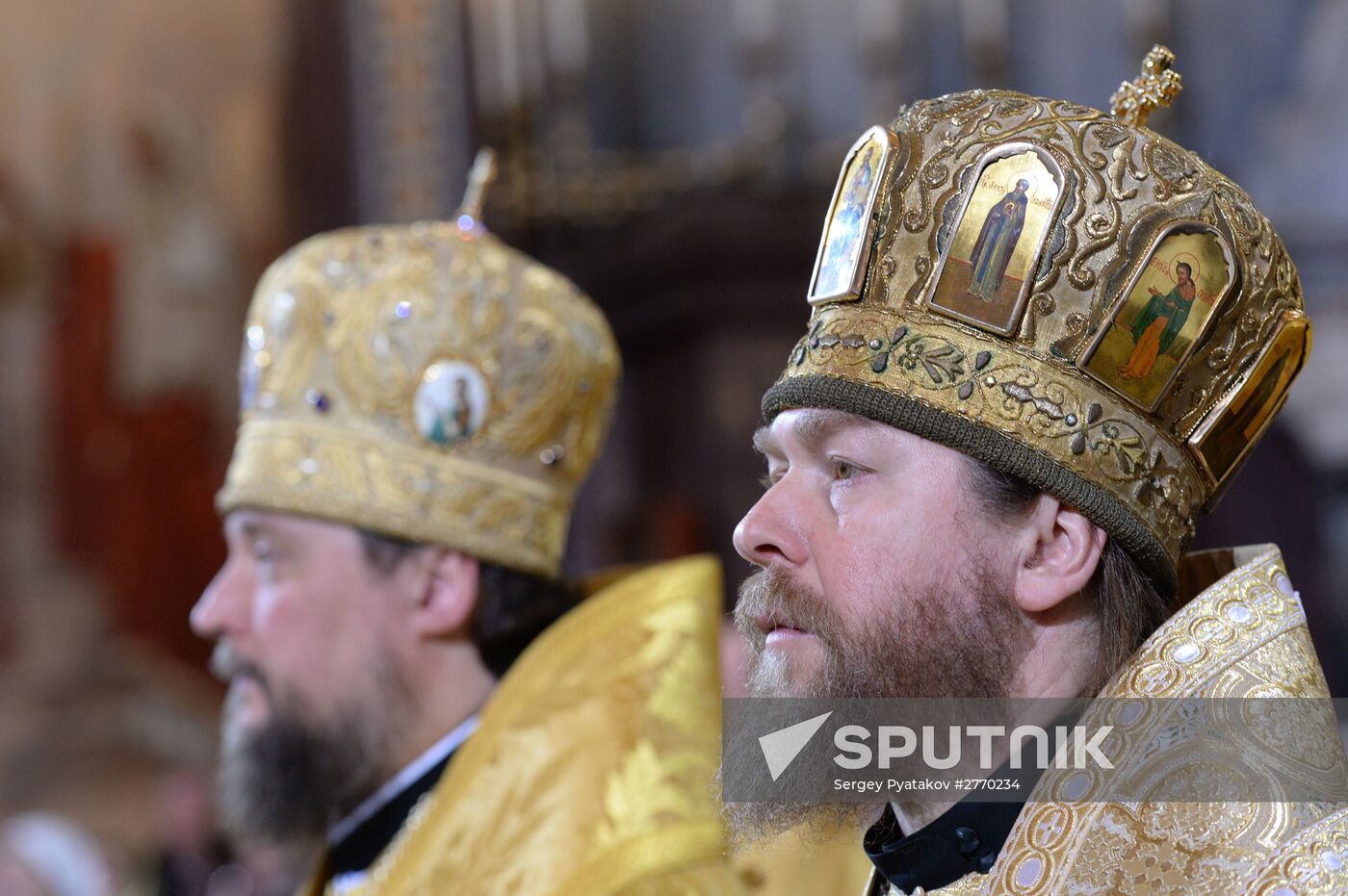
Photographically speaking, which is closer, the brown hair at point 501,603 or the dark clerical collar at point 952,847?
the dark clerical collar at point 952,847

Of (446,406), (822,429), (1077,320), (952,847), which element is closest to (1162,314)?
(1077,320)

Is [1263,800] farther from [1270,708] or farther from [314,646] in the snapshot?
[314,646]

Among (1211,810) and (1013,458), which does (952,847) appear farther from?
(1013,458)

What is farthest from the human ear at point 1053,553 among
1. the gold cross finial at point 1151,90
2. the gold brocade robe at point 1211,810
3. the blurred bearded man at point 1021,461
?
the gold cross finial at point 1151,90

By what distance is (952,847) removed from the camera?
76.1 inches

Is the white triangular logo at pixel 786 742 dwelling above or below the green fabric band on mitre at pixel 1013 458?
below

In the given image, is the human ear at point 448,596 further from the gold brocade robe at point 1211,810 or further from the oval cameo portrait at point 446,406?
the gold brocade robe at point 1211,810

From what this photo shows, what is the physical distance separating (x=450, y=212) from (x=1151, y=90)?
222 inches

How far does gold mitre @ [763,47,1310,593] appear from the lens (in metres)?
1.97

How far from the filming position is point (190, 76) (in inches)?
302

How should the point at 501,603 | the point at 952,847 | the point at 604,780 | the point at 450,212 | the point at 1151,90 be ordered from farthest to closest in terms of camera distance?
the point at 450,212 → the point at 501,603 → the point at 604,780 → the point at 1151,90 → the point at 952,847

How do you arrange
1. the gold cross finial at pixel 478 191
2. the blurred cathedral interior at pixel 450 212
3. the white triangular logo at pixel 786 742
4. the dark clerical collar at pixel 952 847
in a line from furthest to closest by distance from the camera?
the blurred cathedral interior at pixel 450 212, the gold cross finial at pixel 478 191, the white triangular logo at pixel 786 742, the dark clerical collar at pixel 952 847

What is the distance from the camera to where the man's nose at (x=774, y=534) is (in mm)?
1994

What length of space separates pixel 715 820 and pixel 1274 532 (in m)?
5.26
